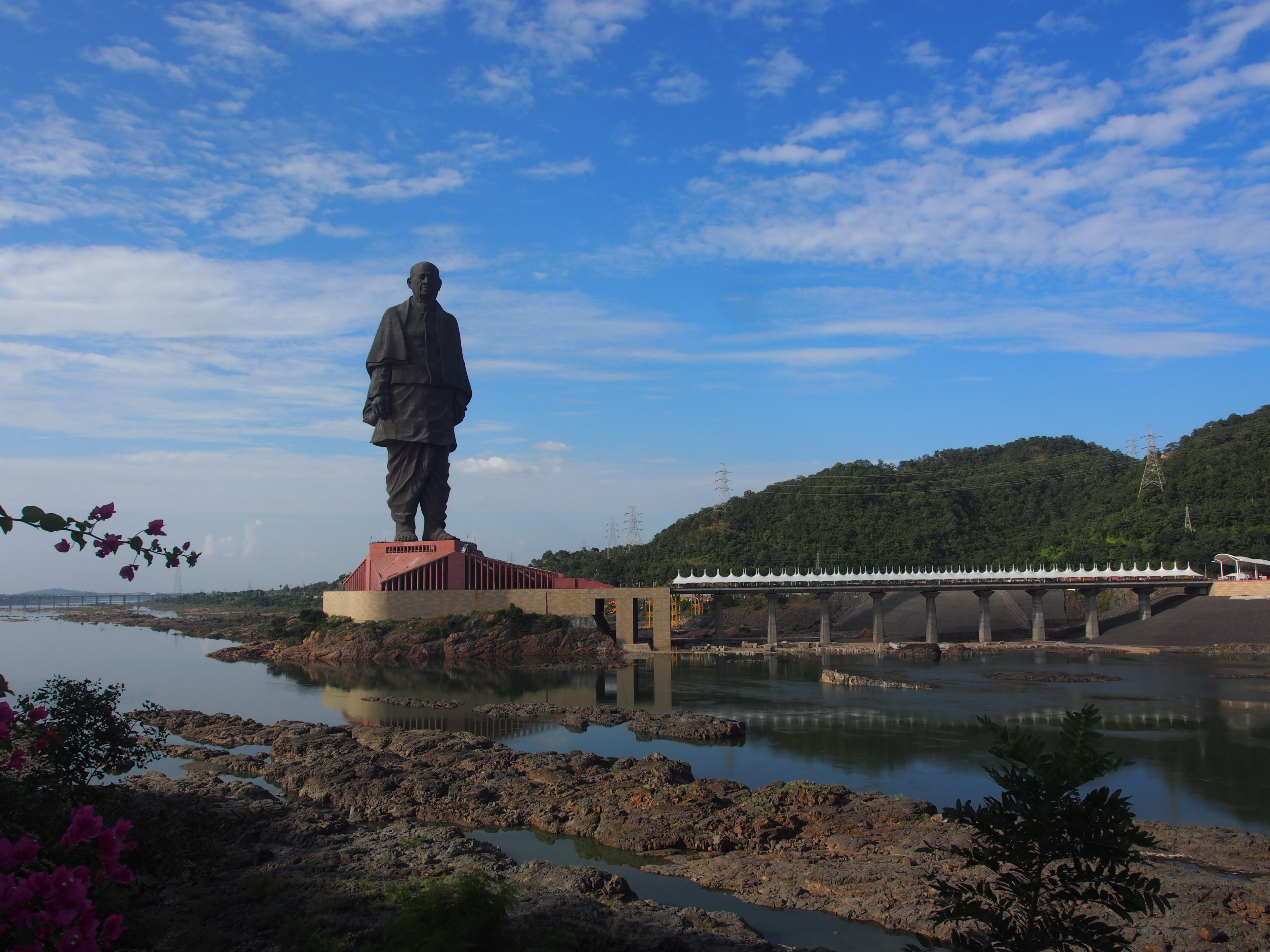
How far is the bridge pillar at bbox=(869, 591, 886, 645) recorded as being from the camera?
55406mm

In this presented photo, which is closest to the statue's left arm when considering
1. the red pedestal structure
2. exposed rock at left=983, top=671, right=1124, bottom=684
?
the red pedestal structure

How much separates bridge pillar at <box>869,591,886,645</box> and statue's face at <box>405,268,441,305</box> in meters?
34.5

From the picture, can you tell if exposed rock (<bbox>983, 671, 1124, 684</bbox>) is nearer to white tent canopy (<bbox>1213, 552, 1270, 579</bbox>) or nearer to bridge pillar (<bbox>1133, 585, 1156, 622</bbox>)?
bridge pillar (<bbox>1133, 585, 1156, 622</bbox>)

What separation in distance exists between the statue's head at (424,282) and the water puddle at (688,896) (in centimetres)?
4353

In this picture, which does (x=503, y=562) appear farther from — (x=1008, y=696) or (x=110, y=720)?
(x=110, y=720)

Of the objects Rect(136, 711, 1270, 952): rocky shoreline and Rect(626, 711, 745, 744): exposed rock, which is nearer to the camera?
Rect(136, 711, 1270, 952): rocky shoreline

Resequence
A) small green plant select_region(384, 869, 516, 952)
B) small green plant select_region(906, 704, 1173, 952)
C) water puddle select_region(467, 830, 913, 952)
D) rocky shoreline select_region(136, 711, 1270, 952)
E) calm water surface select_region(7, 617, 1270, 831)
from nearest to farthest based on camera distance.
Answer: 1. small green plant select_region(906, 704, 1173, 952)
2. small green plant select_region(384, 869, 516, 952)
3. water puddle select_region(467, 830, 913, 952)
4. rocky shoreline select_region(136, 711, 1270, 952)
5. calm water surface select_region(7, 617, 1270, 831)

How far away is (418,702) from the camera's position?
3438 centimetres

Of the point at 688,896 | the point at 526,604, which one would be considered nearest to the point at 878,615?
the point at 526,604

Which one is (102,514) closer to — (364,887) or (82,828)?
(82,828)

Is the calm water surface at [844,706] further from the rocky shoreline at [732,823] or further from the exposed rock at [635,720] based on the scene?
the rocky shoreline at [732,823]

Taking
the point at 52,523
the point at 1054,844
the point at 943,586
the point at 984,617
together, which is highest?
the point at 52,523

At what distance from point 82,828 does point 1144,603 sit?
211ft

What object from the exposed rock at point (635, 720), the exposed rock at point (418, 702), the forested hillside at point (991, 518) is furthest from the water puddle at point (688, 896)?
the forested hillside at point (991, 518)
